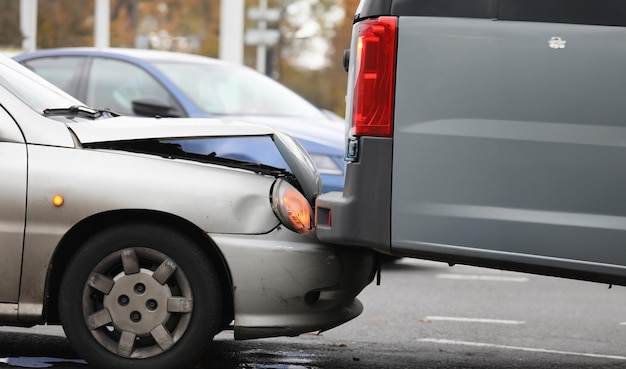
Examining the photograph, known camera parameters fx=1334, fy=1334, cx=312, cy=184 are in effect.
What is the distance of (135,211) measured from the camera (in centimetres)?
578

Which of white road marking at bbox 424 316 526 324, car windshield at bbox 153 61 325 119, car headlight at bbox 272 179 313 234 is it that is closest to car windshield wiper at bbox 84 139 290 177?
car headlight at bbox 272 179 313 234

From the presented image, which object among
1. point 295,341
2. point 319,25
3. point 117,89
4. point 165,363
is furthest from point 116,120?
point 319,25

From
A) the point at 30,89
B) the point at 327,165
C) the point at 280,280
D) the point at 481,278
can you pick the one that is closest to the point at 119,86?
the point at 327,165

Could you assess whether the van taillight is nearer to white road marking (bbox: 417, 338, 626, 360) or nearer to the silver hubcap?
the silver hubcap

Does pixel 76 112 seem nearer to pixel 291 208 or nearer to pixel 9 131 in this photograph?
pixel 9 131

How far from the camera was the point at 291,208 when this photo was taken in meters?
5.85

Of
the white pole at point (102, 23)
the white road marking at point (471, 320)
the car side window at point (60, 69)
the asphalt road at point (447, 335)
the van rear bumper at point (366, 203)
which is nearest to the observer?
the van rear bumper at point (366, 203)

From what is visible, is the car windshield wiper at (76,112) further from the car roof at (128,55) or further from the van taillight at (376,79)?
the car roof at (128,55)

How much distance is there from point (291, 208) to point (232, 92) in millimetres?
5645

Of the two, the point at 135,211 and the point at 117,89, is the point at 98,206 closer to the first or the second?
the point at 135,211

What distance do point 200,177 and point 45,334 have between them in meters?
2.10

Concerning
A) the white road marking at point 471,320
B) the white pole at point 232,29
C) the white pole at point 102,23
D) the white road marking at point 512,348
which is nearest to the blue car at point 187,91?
the white road marking at point 471,320

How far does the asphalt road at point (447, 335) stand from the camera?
22.0 ft

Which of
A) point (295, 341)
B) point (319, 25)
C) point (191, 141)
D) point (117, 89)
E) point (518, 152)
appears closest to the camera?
point (518, 152)
